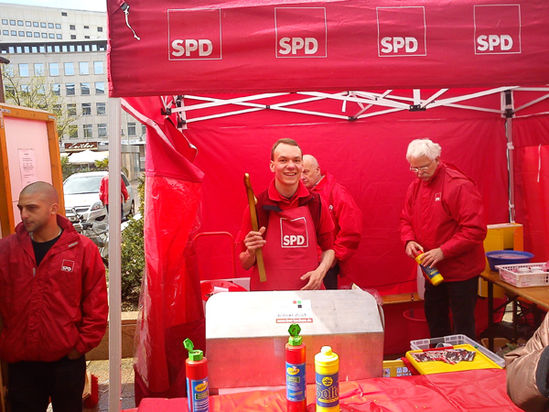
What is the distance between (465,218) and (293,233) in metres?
1.41

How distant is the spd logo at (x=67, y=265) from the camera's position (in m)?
2.37

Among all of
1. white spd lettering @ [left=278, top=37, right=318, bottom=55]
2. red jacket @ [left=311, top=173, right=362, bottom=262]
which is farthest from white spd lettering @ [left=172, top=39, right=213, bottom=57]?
red jacket @ [left=311, top=173, right=362, bottom=262]

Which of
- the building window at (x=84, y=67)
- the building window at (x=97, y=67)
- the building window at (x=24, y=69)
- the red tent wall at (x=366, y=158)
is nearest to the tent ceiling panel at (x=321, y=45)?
the red tent wall at (x=366, y=158)

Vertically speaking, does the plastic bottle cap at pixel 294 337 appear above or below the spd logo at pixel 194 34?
below

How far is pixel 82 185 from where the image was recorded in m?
13.1

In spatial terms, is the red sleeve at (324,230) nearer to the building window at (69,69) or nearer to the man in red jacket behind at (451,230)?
the man in red jacket behind at (451,230)

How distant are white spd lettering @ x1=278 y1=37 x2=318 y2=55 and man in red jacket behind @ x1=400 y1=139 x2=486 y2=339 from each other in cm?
168

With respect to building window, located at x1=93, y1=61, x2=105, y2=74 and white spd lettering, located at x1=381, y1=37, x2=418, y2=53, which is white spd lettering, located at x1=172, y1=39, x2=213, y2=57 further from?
building window, located at x1=93, y1=61, x2=105, y2=74

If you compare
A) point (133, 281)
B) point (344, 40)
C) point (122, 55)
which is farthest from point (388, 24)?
point (133, 281)

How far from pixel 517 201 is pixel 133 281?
4.46 metres

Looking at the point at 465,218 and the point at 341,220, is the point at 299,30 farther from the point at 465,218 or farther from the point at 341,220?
the point at 341,220

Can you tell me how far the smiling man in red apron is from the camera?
8.45 feet

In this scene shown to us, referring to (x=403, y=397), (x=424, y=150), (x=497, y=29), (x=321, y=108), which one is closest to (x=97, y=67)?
(x=321, y=108)

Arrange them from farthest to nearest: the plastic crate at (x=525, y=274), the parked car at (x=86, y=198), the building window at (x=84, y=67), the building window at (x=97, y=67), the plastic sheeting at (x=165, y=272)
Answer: the building window at (x=97, y=67) < the building window at (x=84, y=67) < the parked car at (x=86, y=198) < the plastic crate at (x=525, y=274) < the plastic sheeting at (x=165, y=272)
